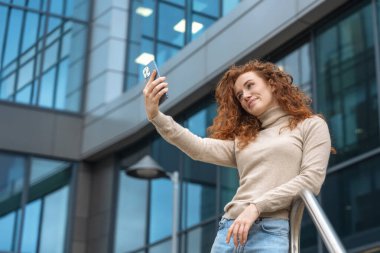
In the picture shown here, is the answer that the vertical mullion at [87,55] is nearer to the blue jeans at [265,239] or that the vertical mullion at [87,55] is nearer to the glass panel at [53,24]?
A: the glass panel at [53,24]

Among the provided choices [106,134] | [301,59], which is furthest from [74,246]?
[301,59]

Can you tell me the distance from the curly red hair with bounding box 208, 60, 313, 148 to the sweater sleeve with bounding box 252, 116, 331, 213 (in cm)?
13

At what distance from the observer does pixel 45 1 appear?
16844 millimetres

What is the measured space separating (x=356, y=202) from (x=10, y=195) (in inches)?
324

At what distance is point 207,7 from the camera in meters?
12.9

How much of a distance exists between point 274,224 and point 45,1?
14.8 m

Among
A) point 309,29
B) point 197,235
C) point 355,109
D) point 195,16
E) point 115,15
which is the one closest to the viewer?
point 355,109

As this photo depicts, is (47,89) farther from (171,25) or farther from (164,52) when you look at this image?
(171,25)

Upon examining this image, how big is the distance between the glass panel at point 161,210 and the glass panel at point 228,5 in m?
3.41

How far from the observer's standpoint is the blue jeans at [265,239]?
2754 mm

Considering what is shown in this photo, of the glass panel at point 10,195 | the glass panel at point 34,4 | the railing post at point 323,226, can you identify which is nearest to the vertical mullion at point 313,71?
the glass panel at point 10,195

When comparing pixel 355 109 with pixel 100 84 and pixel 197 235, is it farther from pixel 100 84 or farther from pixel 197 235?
pixel 100 84

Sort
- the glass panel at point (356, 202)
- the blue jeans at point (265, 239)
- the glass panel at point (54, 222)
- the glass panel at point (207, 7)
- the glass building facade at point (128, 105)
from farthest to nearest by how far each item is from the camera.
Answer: the glass panel at point (54, 222) → the glass panel at point (207, 7) → the glass building facade at point (128, 105) → the glass panel at point (356, 202) → the blue jeans at point (265, 239)

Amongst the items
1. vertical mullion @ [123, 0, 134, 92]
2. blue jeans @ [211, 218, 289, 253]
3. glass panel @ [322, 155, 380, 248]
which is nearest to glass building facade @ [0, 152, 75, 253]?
vertical mullion @ [123, 0, 134, 92]
